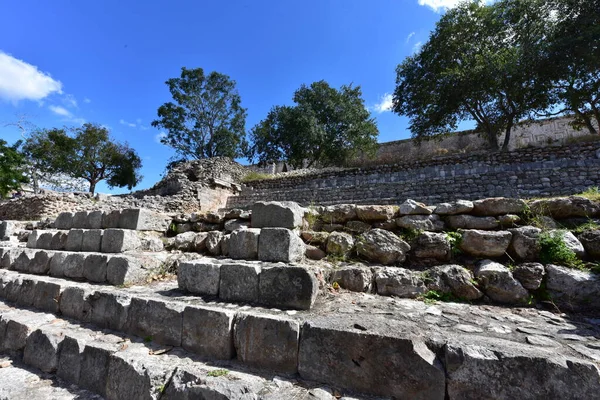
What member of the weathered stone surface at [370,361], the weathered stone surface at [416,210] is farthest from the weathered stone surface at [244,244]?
the weathered stone surface at [416,210]

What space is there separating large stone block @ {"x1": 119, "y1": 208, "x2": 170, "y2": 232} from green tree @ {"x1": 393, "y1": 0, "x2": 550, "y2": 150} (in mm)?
15503

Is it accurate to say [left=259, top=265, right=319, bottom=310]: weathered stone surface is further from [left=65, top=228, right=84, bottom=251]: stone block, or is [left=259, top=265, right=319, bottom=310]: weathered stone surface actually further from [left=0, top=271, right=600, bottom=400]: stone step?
[left=65, top=228, right=84, bottom=251]: stone block

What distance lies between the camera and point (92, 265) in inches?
152

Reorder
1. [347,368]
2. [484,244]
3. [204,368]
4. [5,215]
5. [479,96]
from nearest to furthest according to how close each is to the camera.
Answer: [347,368] < [204,368] < [484,244] < [5,215] < [479,96]

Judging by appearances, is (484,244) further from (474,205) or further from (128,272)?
(128,272)

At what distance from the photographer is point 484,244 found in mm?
2928

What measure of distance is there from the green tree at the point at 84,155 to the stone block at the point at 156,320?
28684mm

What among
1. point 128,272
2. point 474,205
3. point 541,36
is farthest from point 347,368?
point 541,36

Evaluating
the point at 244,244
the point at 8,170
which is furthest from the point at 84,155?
the point at 244,244

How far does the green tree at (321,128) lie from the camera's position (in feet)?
74.2

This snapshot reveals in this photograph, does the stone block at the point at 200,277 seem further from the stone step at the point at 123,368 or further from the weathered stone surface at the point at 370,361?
the weathered stone surface at the point at 370,361

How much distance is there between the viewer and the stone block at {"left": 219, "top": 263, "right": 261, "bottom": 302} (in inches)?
107

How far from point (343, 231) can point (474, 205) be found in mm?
1668

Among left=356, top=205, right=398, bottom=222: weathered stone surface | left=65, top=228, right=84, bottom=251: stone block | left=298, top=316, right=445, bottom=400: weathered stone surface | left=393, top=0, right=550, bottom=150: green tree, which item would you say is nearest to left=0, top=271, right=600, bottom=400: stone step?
left=298, top=316, right=445, bottom=400: weathered stone surface
